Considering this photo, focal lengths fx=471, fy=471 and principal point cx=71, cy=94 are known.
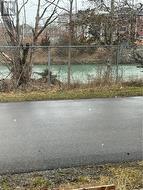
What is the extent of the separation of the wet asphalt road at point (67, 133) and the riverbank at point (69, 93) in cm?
74

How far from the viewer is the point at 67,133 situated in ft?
28.5

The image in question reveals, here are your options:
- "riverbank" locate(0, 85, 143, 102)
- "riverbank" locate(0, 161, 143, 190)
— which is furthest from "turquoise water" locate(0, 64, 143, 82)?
"riverbank" locate(0, 161, 143, 190)

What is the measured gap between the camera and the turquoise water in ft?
54.1

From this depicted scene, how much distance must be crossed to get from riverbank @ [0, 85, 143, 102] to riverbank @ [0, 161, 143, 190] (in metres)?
6.67

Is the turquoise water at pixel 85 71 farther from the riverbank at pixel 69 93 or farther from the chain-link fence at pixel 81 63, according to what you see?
the riverbank at pixel 69 93

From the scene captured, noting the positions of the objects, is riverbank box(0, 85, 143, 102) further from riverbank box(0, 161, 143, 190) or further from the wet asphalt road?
riverbank box(0, 161, 143, 190)

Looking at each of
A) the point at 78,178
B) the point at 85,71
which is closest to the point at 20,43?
the point at 85,71

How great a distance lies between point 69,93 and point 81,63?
14.1 feet

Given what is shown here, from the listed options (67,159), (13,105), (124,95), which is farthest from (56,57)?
(67,159)

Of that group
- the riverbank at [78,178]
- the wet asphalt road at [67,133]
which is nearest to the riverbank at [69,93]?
the wet asphalt road at [67,133]

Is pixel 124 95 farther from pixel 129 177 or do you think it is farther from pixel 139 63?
pixel 129 177

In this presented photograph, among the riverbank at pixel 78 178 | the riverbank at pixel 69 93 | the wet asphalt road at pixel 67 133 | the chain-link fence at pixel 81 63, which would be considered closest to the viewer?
the riverbank at pixel 78 178

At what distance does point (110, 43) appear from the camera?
18.7 meters

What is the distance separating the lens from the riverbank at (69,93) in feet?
43.2
